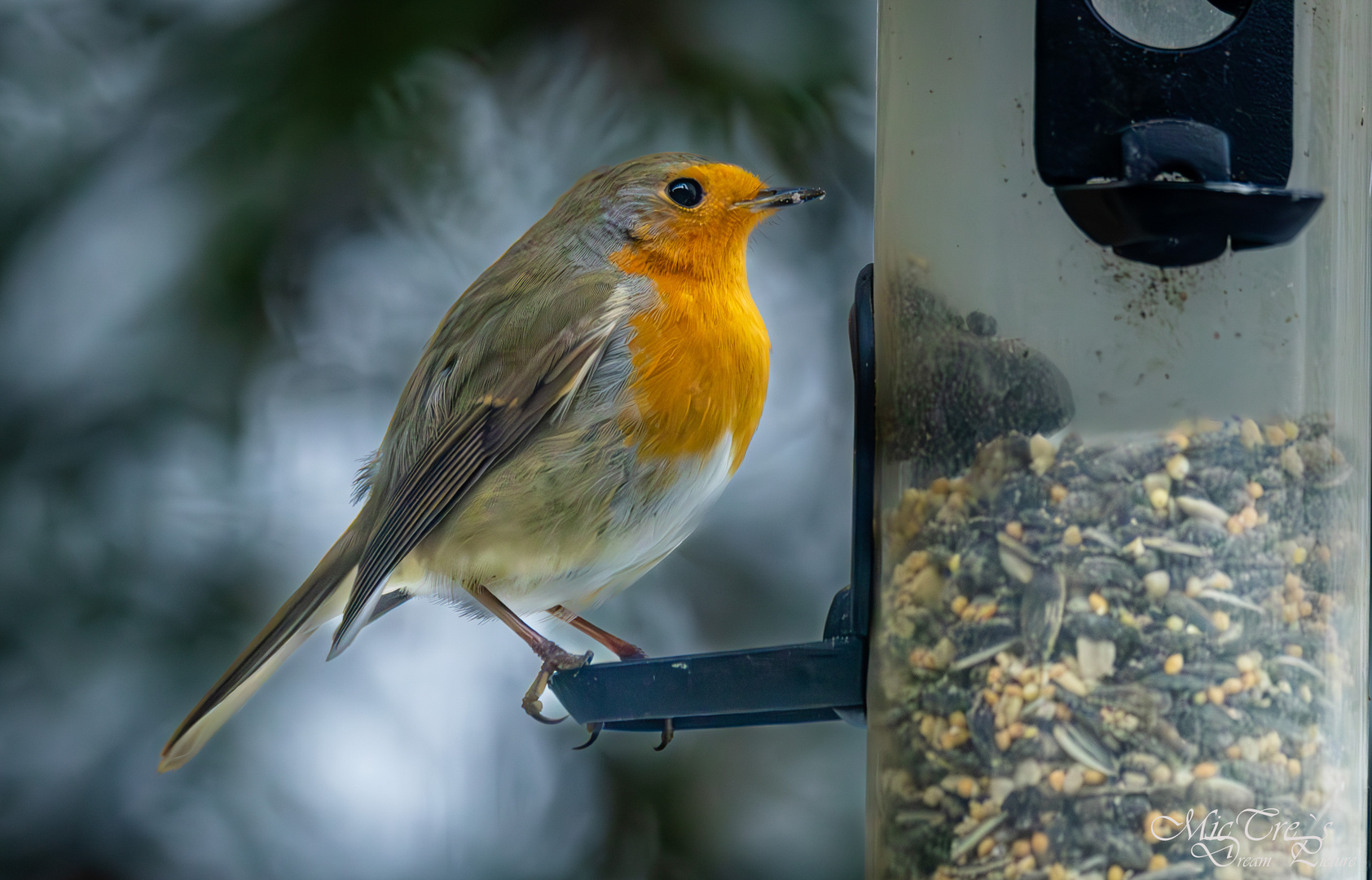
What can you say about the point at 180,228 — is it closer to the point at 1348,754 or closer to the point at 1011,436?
the point at 1011,436

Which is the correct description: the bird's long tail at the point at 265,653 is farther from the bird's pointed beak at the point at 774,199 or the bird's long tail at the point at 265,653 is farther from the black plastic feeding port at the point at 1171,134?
the black plastic feeding port at the point at 1171,134

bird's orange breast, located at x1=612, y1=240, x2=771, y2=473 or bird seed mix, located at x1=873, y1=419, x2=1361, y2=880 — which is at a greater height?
bird's orange breast, located at x1=612, y1=240, x2=771, y2=473

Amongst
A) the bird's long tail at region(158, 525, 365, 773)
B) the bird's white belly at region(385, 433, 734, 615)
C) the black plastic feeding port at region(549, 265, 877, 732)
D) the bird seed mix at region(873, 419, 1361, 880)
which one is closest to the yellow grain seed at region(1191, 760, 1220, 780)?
the bird seed mix at region(873, 419, 1361, 880)

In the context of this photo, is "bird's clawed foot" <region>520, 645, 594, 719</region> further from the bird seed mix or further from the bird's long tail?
the bird seed mix

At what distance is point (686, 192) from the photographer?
9.40 ft

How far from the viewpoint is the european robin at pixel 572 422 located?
266 centimetres

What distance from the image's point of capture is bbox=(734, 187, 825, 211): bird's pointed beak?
2768 millimetres

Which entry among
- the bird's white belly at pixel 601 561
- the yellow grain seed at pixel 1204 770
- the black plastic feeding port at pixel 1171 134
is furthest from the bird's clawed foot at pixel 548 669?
the black plastic feeding port at pixel 1171 134

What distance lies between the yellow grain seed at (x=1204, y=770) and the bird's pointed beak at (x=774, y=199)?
1385mm

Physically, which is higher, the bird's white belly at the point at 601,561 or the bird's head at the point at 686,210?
the bird's head at the point at 686,210

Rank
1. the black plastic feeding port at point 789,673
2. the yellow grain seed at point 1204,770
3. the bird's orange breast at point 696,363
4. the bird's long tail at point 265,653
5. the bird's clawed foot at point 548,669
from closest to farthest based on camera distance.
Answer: the yellow grain seed at point 1204,770, the black plastic feeding port at point 789,673, the bird's orange breast at point 696,363, the bird's clawed foot at point 548,669, the bird's long tail at point 265,653

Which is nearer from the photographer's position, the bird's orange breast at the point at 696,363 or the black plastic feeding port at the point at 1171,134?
the black plastic feeding port at the point at 1171,134

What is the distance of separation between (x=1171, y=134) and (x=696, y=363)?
Result: 1.09 meters

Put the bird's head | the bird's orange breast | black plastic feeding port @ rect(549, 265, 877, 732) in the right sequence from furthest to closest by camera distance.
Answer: the bird's head → the bird's orange breast → black plastic feeding port @ rect(549, 265, 877, 732)
